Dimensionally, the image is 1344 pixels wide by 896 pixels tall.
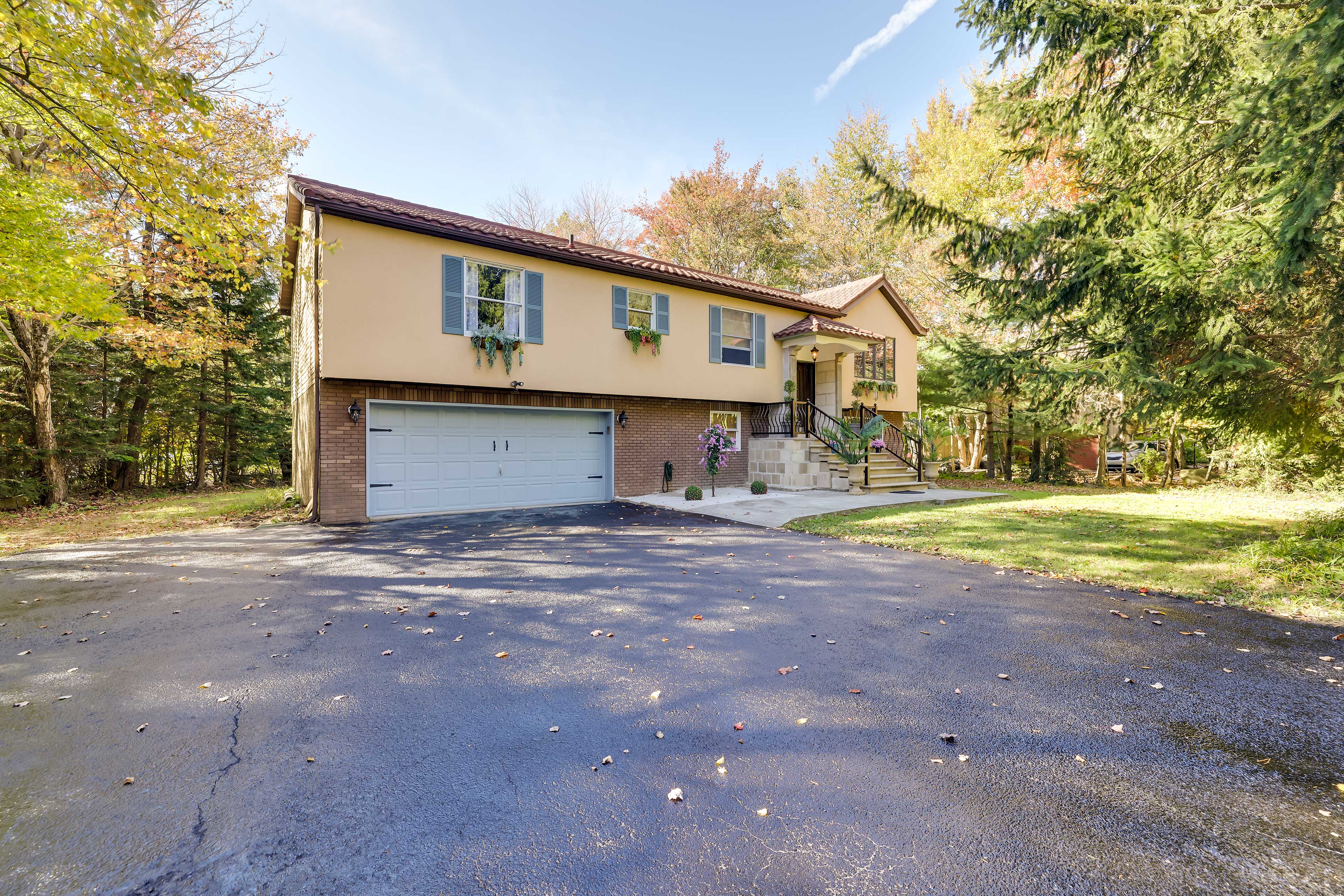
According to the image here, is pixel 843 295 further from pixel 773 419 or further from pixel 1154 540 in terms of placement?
pixel 1154 540

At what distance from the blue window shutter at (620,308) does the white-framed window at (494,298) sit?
2071 millimetres

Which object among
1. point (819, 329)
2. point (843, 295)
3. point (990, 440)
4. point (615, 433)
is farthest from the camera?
point (990, 440)

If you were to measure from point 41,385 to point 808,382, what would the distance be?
62.1 feet

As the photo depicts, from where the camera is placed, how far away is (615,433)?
12.7 metres

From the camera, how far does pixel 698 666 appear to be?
3588 millimetres

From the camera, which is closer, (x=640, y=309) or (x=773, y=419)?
(x=640, y=309)

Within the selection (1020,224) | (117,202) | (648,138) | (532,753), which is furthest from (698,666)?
(648,138)

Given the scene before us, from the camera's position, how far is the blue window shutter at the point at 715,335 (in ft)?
45.4

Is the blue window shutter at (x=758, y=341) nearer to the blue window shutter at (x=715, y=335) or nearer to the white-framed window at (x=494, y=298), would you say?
the blue window shutter at (x=715, y=335)

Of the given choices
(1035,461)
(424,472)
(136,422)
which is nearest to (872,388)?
(1035,461)

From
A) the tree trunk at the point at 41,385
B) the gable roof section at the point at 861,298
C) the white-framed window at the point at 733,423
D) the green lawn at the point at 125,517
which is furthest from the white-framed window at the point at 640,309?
the tree trunk at the point at 41,385

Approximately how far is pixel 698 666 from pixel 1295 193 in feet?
19.6

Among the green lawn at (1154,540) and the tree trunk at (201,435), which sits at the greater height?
the tree trunk at (201,435)

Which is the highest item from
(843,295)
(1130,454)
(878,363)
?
(843,295)
